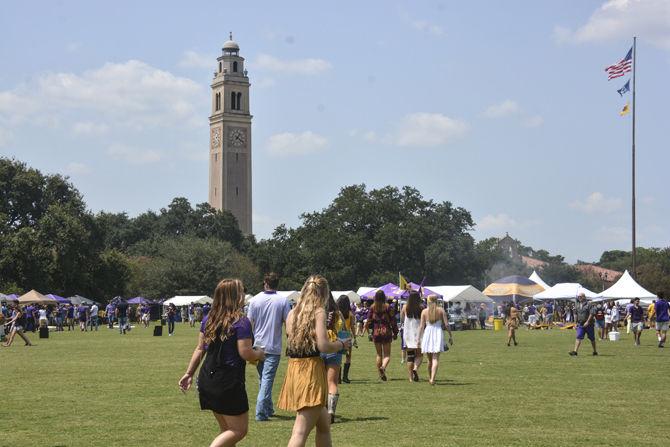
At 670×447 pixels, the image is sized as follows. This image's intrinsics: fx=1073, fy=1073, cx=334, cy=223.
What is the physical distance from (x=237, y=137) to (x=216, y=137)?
3.34m

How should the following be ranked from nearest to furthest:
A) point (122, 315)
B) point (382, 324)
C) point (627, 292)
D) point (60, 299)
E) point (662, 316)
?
point (382, 324) → point (662, 316) → point (122, 315) → point (627, 292) → point (60, 299)

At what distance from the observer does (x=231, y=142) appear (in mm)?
161500

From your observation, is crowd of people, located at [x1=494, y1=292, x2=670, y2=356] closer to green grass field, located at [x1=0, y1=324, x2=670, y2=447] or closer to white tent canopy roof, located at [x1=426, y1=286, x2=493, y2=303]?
green grass field, located at [x1=0, y1=324, x2=670, y2=447]

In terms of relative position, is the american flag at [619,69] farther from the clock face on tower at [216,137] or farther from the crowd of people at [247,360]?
the clock face on tower at [216,137]

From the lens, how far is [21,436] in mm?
12742

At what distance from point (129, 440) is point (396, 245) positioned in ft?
301

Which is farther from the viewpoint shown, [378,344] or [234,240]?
[234,240]

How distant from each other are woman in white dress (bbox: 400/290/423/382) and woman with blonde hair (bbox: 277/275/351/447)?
34.1ft

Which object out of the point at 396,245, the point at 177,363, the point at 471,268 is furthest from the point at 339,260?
the point at 177,363

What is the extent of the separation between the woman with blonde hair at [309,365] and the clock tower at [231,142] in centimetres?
14889

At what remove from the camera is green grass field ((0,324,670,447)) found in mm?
12500

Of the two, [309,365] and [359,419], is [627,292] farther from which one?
[309,365]

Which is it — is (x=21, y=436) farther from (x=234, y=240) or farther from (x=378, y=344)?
(x=234, y=240)

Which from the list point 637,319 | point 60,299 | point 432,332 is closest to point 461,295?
point 637,319
